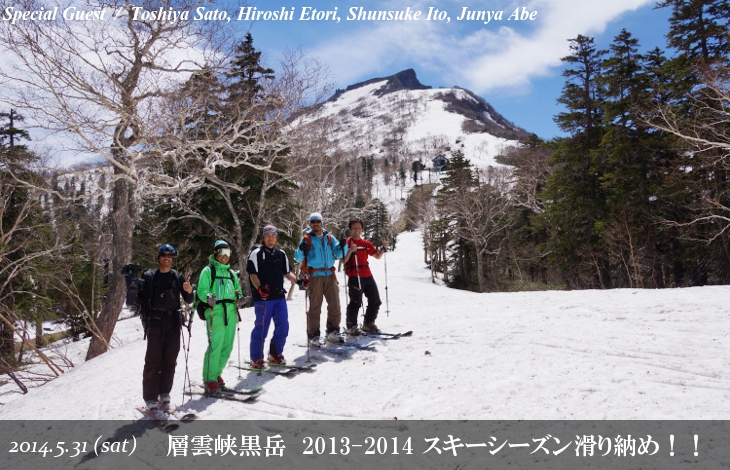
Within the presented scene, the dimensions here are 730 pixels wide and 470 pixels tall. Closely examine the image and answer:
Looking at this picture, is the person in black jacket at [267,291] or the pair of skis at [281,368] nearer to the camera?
the pair of skis at [281,368]

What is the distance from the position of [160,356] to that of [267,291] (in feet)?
5.63

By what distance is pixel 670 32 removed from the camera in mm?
19484

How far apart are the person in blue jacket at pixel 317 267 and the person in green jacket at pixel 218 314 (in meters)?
1.66

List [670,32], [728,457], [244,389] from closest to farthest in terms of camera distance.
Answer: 1. [728,457]
2. [244,389]
3. [670,32]

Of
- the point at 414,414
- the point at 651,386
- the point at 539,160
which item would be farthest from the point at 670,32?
the point at 414,414

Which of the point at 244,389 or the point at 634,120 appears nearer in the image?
the point at 244,389

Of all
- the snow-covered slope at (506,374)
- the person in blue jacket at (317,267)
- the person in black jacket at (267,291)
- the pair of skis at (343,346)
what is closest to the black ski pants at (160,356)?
the snow-covered slope at (506,374)

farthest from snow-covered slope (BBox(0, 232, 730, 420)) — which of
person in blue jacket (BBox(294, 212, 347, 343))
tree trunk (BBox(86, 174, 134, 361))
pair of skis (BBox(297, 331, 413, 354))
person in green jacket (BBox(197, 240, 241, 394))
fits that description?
tree trunk (BBox(86, 174, 134, 361))

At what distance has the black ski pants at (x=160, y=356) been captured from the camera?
4.80 m

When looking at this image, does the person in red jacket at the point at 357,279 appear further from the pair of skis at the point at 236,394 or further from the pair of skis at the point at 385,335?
the pair of skis at the point at 236,394

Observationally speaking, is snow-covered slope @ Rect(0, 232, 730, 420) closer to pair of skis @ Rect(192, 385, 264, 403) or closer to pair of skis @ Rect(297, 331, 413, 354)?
pair of skis @ Rect(192, 385, 264, 403)

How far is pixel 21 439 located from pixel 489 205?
30.6m

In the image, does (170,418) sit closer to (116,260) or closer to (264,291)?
(264,291)

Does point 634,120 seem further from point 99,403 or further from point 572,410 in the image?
point 99,403
